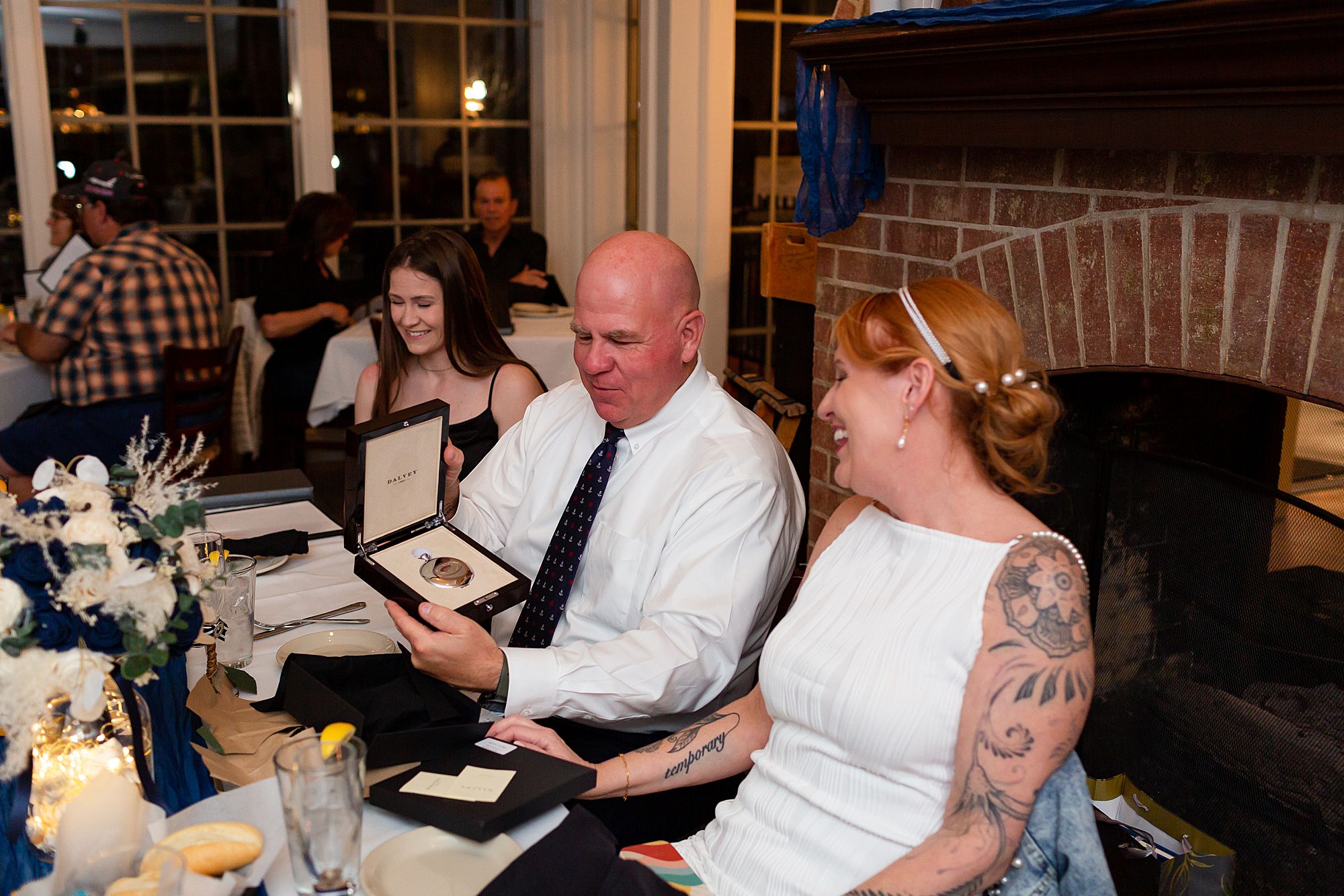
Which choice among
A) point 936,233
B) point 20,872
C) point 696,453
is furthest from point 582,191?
point 20,872

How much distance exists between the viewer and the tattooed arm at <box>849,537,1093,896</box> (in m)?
1.22

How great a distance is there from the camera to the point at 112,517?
1130 mm

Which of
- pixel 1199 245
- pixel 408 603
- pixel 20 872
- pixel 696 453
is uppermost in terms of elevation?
pixel 1199 245

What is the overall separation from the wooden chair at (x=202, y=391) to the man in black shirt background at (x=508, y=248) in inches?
55.3

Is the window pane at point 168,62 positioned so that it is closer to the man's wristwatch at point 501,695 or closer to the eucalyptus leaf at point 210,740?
the man's wristwatch at point 501,695

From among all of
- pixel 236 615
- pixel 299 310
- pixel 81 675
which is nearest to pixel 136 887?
pixel 81 675

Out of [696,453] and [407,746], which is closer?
[407,746]

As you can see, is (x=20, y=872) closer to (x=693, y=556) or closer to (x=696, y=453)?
(x=693, y=556)

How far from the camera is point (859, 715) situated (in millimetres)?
1325

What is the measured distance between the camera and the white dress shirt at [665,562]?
1.68m

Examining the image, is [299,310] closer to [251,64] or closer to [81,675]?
[251,64]

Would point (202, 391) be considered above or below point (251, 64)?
below

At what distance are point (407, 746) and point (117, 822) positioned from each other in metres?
0.32

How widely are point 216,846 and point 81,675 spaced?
21 cm
